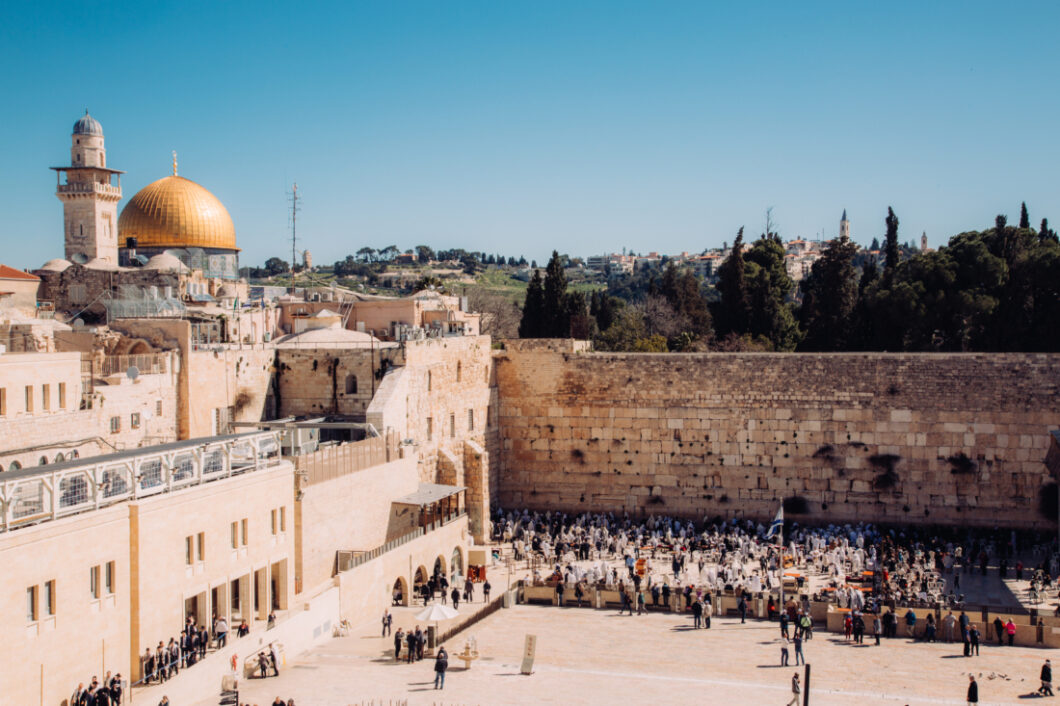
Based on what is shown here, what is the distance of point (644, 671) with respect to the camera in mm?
15773

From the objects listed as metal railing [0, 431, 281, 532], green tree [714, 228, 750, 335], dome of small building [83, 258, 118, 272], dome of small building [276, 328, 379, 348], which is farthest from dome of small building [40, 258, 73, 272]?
green tree [714, 228, 750, 335]

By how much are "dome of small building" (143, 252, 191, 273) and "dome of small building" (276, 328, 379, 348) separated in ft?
15.4

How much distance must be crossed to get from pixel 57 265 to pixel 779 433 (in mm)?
21147

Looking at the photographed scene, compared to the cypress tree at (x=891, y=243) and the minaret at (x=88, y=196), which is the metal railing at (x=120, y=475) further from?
the cypress tree at (x=891, y=243)

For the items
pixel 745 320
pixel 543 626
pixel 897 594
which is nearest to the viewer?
pixel 543 626

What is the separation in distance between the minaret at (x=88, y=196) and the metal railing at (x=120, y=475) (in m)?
17.3

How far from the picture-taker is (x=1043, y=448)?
81.5 feet

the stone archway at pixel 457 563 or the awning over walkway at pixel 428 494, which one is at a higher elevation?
the awning over walkway at pixel 428 494

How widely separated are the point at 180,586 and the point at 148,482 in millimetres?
1570

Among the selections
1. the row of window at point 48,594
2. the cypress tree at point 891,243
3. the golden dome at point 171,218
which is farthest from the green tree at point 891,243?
the row of window at point 48,594

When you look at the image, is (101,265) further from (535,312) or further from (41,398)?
(535,312)

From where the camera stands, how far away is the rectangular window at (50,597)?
476 inches

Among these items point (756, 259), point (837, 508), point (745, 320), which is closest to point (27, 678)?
point (837, 508)

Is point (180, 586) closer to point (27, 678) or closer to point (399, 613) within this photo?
point (27, 678)
